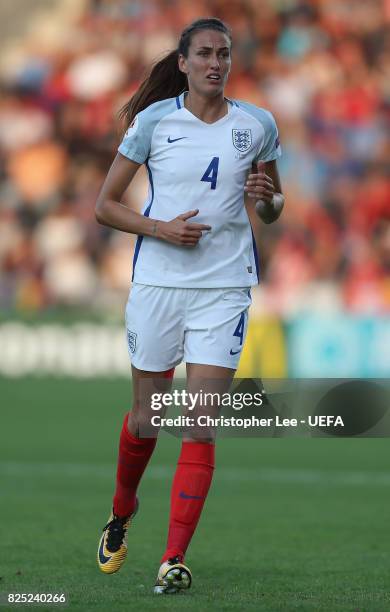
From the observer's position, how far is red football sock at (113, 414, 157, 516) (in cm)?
548

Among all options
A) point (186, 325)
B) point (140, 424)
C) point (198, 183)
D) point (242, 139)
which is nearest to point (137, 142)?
point (198, 183)

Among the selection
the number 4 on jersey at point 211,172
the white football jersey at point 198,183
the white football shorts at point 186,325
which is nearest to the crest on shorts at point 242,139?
the white football jersey at point 198,183

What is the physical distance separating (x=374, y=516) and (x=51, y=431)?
559 cm

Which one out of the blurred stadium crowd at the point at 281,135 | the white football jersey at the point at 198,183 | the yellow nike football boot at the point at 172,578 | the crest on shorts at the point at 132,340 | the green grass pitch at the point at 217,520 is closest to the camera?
the yellow nike football boot at the point at 172,578

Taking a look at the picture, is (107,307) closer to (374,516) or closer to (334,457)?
(334,457)

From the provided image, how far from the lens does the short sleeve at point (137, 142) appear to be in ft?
16.9

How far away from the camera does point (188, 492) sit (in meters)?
5.00

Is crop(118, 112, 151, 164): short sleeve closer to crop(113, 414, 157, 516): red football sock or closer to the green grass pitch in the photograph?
crop(113, 414, 157, 516): red football sock

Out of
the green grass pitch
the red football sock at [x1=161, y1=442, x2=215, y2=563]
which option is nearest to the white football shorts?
the red football sock at [x1=161, y1=442, x2=215, y2=563]

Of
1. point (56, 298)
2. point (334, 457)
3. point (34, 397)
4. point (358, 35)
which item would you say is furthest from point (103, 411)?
point (358, 35)

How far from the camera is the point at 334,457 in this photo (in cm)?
1142

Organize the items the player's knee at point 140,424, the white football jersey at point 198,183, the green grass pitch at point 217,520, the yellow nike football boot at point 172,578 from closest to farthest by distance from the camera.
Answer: the yellow nike football boot at point 172,578 < the green grass pitch at point 217,520 < the white football jersey at point 198,183 < the player's knee at point 140,424

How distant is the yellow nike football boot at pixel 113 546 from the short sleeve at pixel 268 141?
1.69 m

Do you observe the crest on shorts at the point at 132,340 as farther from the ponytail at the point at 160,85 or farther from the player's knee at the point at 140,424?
the ponytail at the point at 160,85
